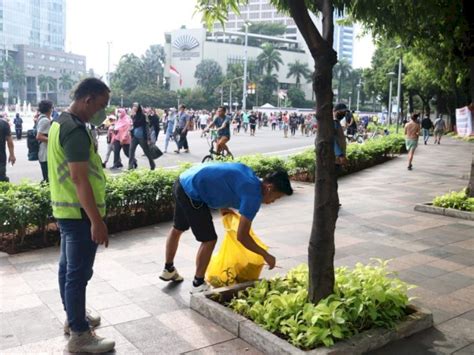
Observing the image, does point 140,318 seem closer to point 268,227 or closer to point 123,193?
point 123,193

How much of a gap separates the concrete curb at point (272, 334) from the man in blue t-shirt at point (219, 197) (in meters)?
0.29

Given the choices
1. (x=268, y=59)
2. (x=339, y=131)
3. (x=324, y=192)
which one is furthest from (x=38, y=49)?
(x=324, y=192)

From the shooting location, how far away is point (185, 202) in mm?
4328

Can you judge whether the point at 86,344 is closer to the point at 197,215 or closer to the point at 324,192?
the point at 197,215

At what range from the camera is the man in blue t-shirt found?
3869 millimetres

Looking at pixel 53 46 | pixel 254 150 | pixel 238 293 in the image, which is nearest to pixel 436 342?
pixel 238 293

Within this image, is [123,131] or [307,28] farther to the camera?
[123,131]

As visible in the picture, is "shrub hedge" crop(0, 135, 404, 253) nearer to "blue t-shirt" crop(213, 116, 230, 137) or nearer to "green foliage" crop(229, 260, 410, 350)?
"green foliage" crop(229, 260, 410, 350)

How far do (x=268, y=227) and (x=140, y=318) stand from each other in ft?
11.2

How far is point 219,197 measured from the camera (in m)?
4.10

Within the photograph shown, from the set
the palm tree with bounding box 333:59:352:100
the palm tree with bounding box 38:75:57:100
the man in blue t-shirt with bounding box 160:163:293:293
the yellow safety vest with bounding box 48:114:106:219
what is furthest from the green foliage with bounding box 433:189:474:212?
the palm tree with bounding box 38:75:57:100

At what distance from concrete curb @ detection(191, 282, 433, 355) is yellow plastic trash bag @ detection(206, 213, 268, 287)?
17 centimetres

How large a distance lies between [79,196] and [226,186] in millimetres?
1211

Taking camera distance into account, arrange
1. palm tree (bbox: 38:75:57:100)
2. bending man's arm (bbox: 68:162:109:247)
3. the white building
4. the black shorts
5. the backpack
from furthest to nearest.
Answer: the white building
palm tree (bbox: 38:75:57:100)
the backpack
the black shorts
bending man's arm (bbox: 68:162:109:247)
